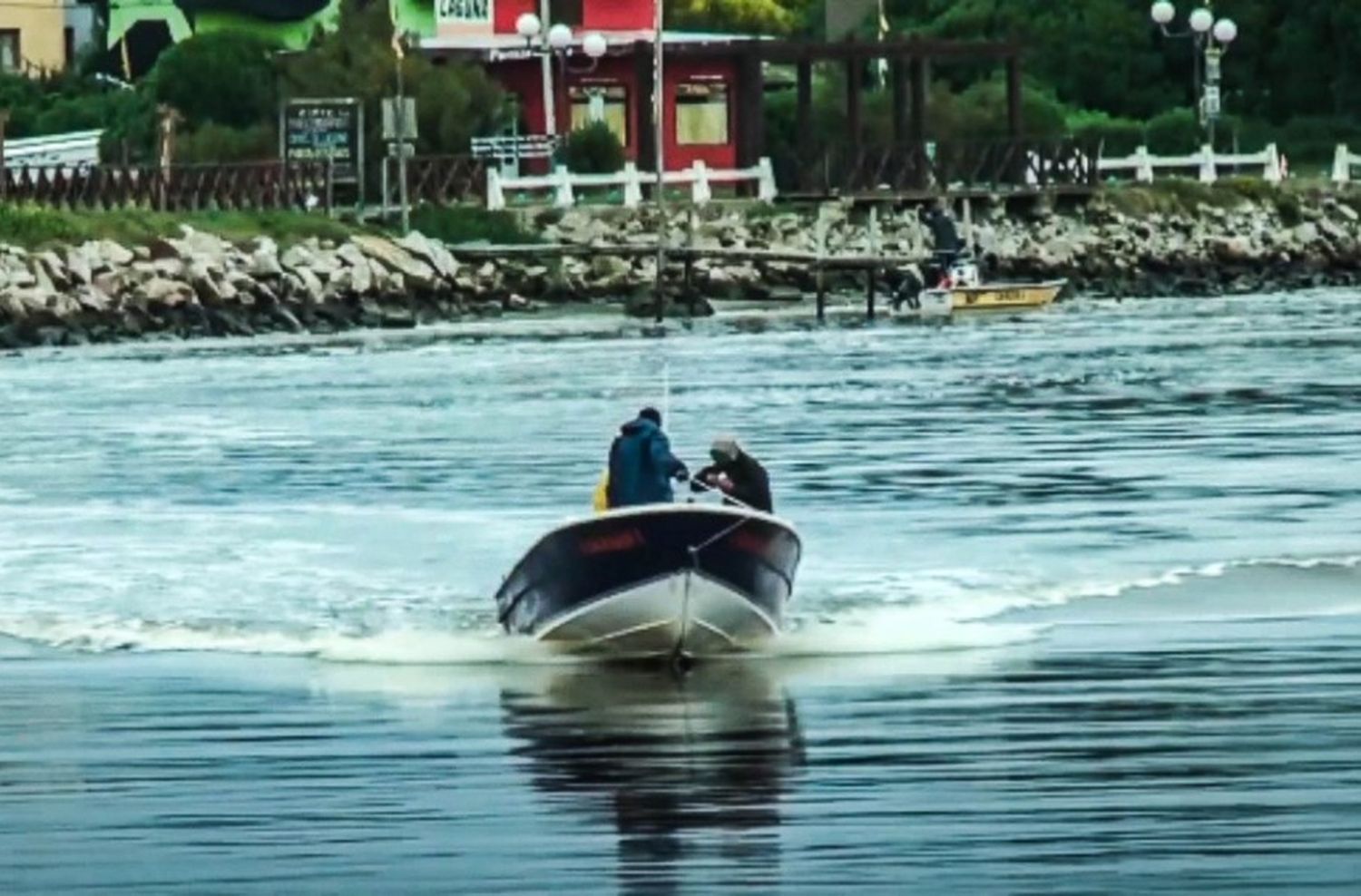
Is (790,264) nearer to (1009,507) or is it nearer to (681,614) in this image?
(1009,507)

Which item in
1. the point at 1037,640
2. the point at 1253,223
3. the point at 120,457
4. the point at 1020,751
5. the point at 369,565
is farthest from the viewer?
the point at 1253,223

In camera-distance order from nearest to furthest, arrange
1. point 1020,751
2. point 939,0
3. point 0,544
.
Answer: point 1020,751 < point 0,544 < point 939,0

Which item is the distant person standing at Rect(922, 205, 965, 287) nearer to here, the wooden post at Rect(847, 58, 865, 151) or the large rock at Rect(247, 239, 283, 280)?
the wooden post at Rect(847, 58, 865, 151)

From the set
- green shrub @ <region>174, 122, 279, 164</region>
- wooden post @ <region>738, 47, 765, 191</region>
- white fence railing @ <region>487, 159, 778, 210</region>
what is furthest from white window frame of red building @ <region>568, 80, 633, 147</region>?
green shrub @ <region>174, 122, 279, 164</region>

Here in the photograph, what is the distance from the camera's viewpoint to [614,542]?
2512 cm

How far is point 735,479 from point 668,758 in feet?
17.0

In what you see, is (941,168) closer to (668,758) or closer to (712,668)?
(712,668)

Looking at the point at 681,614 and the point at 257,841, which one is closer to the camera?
the point at 257,841

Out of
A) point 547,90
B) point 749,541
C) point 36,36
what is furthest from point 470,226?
point 749,541

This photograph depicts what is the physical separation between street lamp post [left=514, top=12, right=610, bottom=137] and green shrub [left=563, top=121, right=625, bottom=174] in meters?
0.50

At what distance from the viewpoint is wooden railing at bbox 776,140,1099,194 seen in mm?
86438

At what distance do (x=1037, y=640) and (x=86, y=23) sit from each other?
9194 centimetres

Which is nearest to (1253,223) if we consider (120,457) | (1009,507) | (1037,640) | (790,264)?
(790,264)

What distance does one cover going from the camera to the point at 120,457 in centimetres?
4712
